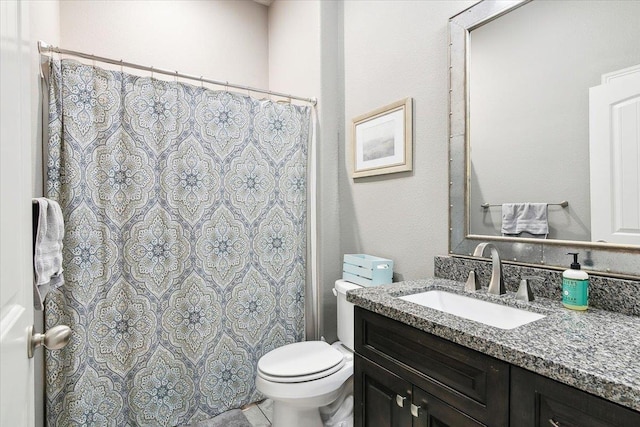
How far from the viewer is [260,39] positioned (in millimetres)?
2779

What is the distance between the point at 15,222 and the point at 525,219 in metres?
1.50

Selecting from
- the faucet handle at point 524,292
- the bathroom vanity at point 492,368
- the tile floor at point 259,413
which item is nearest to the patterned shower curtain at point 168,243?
the tile floor at point 259,413

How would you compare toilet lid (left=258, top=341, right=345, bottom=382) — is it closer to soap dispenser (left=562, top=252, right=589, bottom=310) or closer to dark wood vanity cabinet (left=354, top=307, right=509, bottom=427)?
dark wood vanity cabinet (left=354, top=307, right=509, bottom=427)

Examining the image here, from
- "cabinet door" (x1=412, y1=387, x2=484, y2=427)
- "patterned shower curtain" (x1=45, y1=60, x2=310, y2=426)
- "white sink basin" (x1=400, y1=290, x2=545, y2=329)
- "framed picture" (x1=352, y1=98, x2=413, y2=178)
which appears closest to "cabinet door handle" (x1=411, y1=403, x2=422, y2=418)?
"cabinet door" (x1=412, y1=387, x2=484, y2=427)

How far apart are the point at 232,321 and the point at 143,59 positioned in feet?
6.30

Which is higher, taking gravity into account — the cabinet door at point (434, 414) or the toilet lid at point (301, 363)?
the cabinet door at point (434, 414)

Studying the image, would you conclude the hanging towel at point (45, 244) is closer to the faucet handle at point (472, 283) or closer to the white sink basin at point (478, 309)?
the white sink basin at point (478, 309)

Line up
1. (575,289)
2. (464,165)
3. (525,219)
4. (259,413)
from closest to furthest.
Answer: (575,289)
(525,219)
(464,165)
(259,413)

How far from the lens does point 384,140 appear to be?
6.07 ft

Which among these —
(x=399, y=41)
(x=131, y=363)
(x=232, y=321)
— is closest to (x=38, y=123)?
(x=131, y=363)

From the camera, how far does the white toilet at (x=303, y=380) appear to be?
1470mm

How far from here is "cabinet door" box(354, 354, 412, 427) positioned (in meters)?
1.04

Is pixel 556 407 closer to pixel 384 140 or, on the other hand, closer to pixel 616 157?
pixel 616 157

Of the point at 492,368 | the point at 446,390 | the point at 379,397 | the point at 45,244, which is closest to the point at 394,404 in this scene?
the point at 379,397
